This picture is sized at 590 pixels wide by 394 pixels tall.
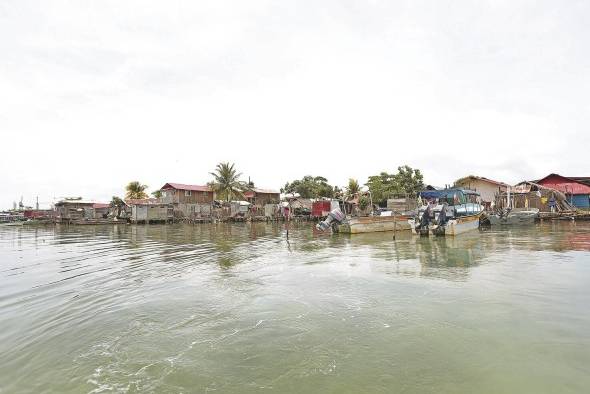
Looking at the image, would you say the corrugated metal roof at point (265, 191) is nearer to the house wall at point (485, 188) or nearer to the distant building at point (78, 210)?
the distant building at point (78, 210)

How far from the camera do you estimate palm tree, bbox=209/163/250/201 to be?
54.7 m

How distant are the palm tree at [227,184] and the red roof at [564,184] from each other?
42.6m

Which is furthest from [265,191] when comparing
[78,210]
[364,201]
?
[78,210]

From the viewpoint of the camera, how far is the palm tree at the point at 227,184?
179 ft

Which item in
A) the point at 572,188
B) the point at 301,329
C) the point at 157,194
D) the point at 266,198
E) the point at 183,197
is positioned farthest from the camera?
the point at 157,194

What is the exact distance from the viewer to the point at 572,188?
134 ft

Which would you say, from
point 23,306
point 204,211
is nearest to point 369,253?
point 23,306

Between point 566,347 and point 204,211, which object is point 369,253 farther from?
point 204,211

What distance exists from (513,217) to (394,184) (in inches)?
705

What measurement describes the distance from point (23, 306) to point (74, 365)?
14.8 feet

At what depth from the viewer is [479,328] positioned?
20.3 ft

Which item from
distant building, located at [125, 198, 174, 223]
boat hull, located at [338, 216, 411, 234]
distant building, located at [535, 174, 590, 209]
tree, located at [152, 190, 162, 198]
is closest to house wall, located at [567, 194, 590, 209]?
distant building, located at [535, 174, 590, 209]

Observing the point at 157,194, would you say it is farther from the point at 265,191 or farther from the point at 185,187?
the point at 265,191

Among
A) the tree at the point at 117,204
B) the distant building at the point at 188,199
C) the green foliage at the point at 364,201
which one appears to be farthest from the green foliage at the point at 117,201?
the green foliage at the point at 364,201
